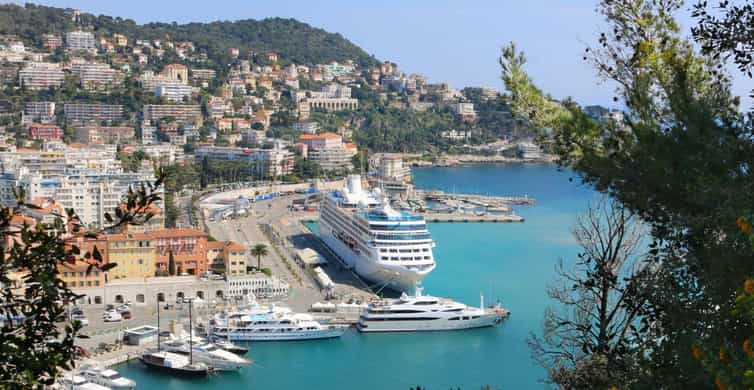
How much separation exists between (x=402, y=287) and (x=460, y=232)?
267 inches

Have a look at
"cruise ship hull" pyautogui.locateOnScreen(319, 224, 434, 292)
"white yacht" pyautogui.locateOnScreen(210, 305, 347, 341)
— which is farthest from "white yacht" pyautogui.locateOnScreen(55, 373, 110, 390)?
"cruise ship hull" pyautogui.locateOnScreen(319, 224, 434, 292)

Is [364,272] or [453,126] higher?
[453,126]

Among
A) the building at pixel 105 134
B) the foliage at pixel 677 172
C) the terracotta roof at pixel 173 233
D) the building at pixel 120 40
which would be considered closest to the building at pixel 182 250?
the terracotta roof at pixel 173 233

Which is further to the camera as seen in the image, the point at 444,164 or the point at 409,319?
the point at 444,164

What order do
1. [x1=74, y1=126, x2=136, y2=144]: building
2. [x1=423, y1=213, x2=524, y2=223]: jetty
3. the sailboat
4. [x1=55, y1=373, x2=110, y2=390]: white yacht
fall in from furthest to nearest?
[x1=74, y1=126, x2=136, y2=144]: building < [x1=423, y1=213, x2=524, y2=223]: jetty < the sailboat < [x1=55, y1=373, x2=110, y2=390]: white yacht

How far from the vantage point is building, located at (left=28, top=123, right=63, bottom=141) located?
83.3 feet

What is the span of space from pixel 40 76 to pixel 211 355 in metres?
26.3

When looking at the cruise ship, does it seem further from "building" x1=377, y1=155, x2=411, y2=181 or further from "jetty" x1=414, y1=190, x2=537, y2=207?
"building" x1=377, y1=155, x2=411, y2=181

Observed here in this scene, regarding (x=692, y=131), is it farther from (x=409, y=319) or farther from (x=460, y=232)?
(x=460, y=232)

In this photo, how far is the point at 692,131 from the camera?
7.23 ft

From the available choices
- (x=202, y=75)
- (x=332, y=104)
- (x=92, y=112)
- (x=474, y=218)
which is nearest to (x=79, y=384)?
(x=474, y=218)

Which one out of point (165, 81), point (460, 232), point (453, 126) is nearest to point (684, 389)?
point (460, 232)

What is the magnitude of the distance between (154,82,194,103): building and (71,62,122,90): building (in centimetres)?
190

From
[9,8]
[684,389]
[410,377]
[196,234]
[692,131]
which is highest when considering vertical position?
[9,8]
